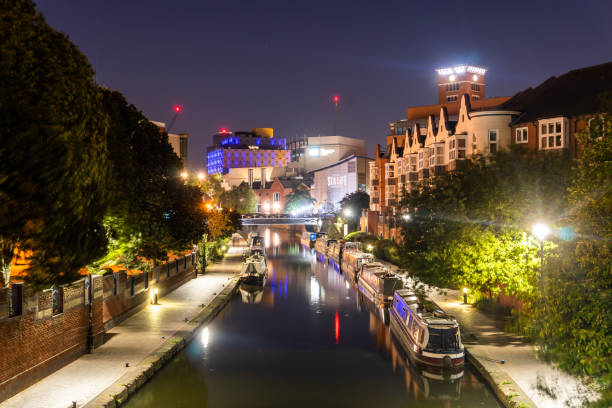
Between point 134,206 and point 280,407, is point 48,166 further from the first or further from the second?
point 134,206

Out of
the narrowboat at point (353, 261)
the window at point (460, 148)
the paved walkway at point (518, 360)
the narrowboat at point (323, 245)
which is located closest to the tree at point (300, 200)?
the narrowboat at point (323, 245)

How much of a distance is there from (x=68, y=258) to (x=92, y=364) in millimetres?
5654

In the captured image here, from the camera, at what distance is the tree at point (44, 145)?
1726cm

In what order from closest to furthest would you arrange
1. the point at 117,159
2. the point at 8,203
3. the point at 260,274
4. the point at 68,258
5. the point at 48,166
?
1. the point at 8,203
2. the point at 48,166
3. the point at 68,258
4. the point at 117,159
5. the point at 260,274

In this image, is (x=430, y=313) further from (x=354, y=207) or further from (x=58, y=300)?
(x=354, y=207)

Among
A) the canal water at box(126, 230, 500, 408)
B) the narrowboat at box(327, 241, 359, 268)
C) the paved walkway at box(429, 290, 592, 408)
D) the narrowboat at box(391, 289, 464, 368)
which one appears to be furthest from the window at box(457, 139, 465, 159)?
the narrowboat at box(391, 289, 464, 368)

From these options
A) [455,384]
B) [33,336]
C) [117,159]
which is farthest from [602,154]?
[117,159]

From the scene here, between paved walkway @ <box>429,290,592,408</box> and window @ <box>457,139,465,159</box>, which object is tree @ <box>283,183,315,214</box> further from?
paved walkway @ <box>429,290,592,408</box>

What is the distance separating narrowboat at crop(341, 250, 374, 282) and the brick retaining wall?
30.4 metres

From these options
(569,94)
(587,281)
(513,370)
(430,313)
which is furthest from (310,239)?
(587,281)

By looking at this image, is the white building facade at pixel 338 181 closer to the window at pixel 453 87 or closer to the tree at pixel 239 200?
the tree at pixel 239 200

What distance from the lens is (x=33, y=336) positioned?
2098 cm

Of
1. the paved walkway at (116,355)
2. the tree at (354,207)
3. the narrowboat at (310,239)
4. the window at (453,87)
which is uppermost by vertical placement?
the window at (453,87)

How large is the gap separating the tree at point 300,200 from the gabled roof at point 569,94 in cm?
12279
